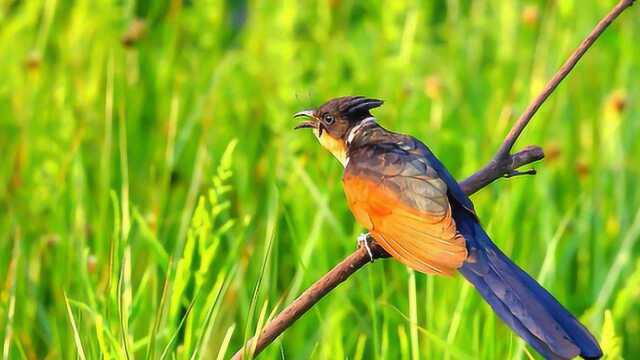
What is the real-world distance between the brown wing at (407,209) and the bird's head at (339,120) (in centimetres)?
8

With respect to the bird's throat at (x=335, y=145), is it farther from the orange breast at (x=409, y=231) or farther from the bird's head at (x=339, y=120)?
the orange breast at (x=409, y=231)

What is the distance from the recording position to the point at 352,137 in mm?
1243

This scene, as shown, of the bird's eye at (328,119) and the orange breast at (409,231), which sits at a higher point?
the bird's eye at (328,119)

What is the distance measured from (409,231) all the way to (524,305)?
148 millimetres

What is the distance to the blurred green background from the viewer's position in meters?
1.99

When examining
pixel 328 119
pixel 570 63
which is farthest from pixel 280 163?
pixel 570 63

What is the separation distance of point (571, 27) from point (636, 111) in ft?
1.17

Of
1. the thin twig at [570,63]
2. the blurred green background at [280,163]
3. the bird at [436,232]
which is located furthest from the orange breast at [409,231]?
the blurred green background at [280,163]

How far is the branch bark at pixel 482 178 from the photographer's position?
103 centimetres

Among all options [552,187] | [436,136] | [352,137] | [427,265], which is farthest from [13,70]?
[427,265]

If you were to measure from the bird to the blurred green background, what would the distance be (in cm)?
39

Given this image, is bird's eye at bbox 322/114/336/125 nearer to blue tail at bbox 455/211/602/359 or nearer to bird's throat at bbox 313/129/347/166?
bird's throat at bbox 313/129/347/166

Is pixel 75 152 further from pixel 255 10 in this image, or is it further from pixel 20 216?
pixel 255 10

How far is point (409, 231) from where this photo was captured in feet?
3.54
